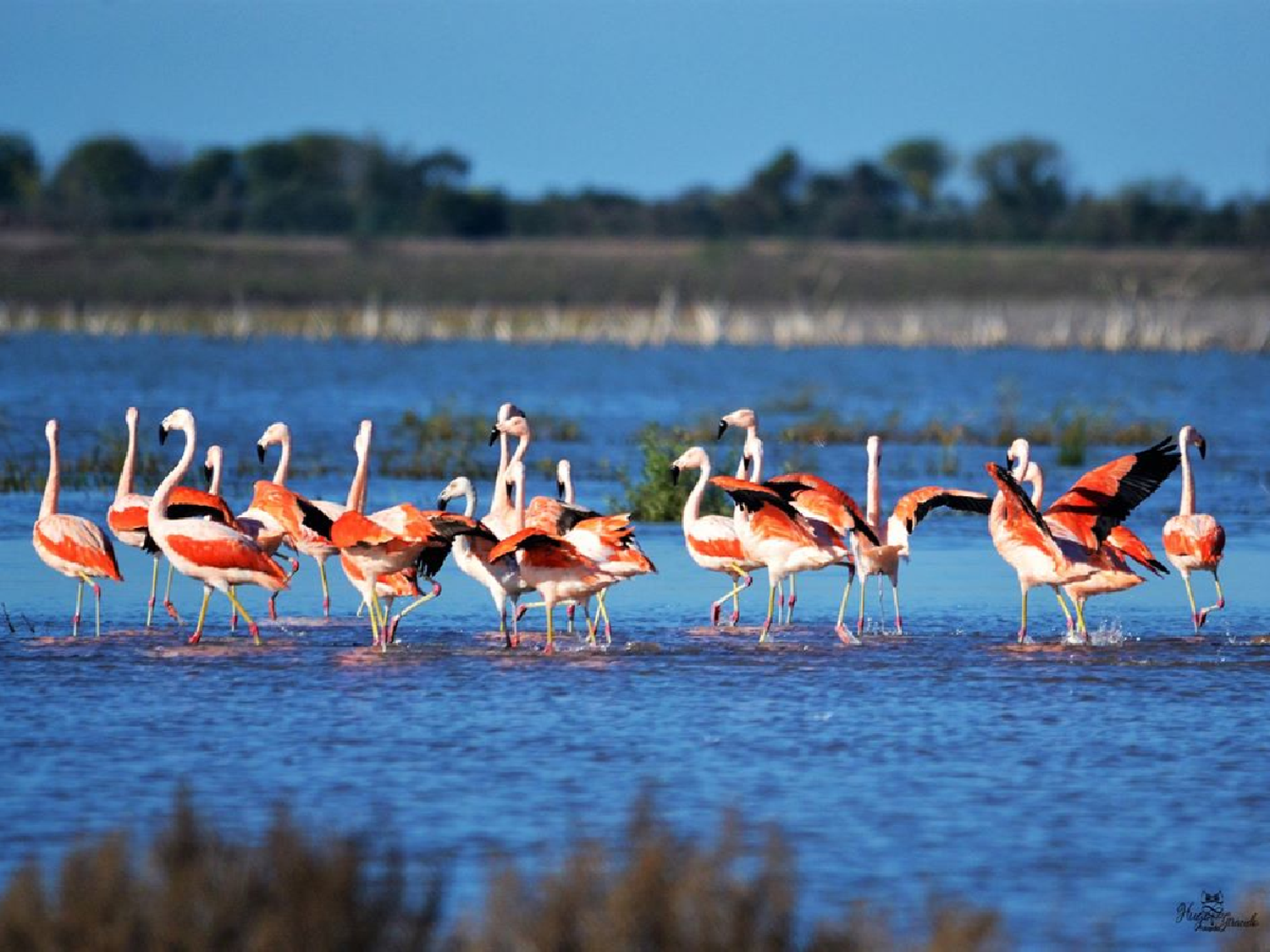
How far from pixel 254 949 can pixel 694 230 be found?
72.6 metres

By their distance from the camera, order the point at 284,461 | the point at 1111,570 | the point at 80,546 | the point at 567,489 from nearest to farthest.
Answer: the point at 80,546, the point at 1111,570, the point at 567,489, the point at 284,461

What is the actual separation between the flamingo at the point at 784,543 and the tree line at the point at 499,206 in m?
58.7

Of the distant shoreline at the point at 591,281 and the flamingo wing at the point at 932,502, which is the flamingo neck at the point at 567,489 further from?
the distant shoreline at the point at 591,281

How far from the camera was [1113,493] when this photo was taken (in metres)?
12.1

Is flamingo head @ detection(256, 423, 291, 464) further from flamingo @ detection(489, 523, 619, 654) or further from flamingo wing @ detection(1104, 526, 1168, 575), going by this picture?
flamingo wing @ detection(1104, 526, 1168, 575)

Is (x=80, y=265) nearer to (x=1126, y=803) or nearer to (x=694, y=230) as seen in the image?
(x=694, y=230)

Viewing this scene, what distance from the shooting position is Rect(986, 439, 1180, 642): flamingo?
11.7 metres

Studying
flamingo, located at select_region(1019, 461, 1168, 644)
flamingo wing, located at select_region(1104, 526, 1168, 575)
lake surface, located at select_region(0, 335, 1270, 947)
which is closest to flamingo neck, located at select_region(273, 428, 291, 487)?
lake surface, located at select_region(0, 335, 1270, 947)

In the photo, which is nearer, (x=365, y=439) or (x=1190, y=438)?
(x=365, y=439)

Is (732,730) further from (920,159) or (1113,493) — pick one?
(920,159)

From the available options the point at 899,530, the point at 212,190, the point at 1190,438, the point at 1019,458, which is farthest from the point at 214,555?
the point at 212,190

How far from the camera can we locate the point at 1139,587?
14.4 meters

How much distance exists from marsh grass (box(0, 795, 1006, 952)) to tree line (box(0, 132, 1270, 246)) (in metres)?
65.5

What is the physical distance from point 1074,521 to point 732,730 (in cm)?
344
